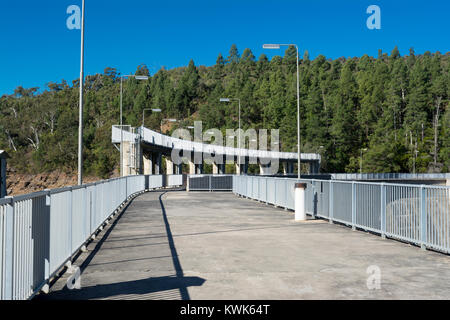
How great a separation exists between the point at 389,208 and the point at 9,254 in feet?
31.9

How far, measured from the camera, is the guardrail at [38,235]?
5.38 m

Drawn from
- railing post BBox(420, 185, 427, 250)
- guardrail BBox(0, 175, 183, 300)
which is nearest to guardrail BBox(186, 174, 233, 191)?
guardrail BBox(0, 175, 183, 300)

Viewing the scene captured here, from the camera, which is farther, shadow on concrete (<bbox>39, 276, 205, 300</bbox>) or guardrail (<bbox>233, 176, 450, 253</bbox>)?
guardrail (<bbox>233, 176, 450, 253</bbox>)

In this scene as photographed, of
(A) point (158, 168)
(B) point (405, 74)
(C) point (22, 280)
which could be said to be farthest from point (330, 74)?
(C) point (22, 280)

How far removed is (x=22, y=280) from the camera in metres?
5.93

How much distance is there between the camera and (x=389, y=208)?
1238cm

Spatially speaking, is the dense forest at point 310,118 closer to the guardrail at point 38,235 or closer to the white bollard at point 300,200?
the white bollard at point 300,200

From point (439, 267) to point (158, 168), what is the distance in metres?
54.8

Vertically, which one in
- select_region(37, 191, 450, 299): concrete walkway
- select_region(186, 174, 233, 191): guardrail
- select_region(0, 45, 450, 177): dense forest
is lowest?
select_region(37, 191, 450, 299): concrete walkway

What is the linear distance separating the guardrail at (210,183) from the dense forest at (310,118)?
3145 inches

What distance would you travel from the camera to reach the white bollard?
16500mm

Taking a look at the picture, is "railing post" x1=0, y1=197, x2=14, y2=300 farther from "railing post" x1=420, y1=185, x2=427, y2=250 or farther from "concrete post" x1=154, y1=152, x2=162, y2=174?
"concrete post" x1=154, y1=152, x2=162, y2=174

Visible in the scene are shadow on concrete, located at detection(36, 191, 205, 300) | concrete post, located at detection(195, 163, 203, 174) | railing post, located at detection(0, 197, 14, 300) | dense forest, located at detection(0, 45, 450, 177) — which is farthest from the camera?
dense forest, located at detection(0, 45, 450, 177)
